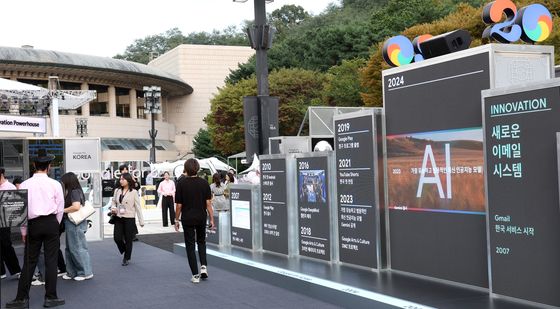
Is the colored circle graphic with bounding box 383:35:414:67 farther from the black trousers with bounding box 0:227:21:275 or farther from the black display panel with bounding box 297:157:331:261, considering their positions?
the black trousers with bounding box 0:227:21:275

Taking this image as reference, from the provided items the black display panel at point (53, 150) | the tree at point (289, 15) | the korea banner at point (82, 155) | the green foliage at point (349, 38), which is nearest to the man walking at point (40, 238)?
the black display panel at point (53, 150)

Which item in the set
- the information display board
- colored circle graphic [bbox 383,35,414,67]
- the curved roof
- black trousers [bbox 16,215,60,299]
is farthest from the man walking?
the curved roof

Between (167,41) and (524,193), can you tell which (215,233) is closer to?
(524,193)

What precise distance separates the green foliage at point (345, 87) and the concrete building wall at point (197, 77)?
131ft

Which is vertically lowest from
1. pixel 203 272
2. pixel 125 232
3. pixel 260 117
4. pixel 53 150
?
pixel 203 272

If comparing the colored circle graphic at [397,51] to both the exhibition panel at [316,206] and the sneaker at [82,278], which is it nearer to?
the exhibition panel at [316,206]

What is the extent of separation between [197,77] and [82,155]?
6885 cm

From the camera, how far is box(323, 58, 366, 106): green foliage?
41.6 metres

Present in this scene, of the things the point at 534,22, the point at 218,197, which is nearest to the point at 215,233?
the point at 218,197

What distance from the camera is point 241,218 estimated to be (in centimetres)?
1133

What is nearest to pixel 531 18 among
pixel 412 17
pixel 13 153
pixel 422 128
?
pixel 422 128

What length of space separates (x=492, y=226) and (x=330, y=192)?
312cm

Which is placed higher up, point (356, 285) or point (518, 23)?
point (518, 23)

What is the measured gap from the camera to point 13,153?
15.0m
